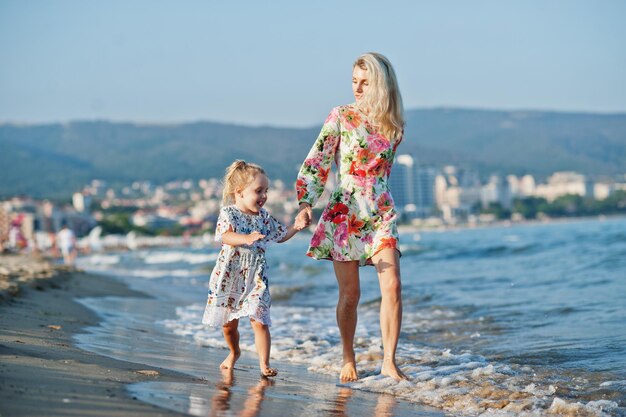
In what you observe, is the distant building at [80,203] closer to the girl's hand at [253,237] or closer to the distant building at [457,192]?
the distant building at [457,192]

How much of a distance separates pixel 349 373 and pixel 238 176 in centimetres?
118

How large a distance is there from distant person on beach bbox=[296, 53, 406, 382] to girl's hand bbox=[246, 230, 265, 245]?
282mm

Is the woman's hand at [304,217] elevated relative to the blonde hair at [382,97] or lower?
lower

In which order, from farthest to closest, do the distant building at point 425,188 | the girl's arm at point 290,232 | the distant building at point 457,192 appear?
the distant building at point 425,188 < the distant building at point 457,192 < the girl's arm at point 290,232

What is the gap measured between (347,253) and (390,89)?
0.86m

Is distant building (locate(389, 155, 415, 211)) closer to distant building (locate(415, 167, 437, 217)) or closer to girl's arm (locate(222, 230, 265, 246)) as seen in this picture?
distant building (locate(415, 167, 437, 217))

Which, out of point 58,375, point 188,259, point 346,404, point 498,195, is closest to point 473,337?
point 346,404

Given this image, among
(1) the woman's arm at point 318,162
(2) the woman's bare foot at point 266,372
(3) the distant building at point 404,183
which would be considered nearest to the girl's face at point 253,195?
(1) the woman's arm at point 318,162

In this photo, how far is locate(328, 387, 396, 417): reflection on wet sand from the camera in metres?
3.86

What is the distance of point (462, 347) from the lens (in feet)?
20.9

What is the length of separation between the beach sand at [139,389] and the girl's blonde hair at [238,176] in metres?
0.94

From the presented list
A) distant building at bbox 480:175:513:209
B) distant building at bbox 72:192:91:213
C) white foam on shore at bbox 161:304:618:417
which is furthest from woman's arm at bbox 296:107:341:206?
distant building at bbox 480:175:513:209

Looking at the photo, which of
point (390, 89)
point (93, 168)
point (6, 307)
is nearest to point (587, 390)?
point (390, 89)

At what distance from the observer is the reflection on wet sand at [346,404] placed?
3857 millimetres
